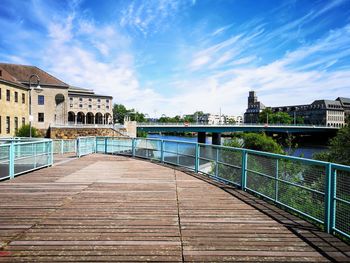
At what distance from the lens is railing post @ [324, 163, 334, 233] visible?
14.9ft

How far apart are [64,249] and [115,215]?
5.11 feet

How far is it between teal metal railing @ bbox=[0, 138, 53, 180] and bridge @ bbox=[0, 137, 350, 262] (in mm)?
71

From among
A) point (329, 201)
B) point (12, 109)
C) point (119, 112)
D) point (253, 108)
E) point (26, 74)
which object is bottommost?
point (329, 201)

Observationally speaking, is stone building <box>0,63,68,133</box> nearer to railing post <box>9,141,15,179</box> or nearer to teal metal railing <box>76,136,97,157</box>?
teal metal railing <box>76,136,97,157</box>

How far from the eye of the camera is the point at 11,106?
1547 inches

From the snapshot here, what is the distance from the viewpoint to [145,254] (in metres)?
3.64

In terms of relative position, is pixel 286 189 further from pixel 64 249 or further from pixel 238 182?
pixel 64 249

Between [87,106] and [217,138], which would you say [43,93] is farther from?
[217,138]

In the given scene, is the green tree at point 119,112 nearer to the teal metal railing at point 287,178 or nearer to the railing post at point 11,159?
the railing post at point 11,159

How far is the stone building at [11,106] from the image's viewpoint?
3703cm

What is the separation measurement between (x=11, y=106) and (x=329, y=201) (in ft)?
141

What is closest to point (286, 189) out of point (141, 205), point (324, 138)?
point (141, 205)

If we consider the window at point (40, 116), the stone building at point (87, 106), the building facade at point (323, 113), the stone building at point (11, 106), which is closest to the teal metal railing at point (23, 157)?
the stone building at point (11, 106)

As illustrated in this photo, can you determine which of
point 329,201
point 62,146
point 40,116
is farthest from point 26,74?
point 329,201
